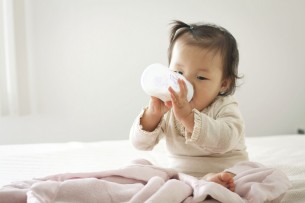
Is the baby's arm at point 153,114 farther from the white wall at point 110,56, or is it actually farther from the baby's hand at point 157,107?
the white wall at point 110,56

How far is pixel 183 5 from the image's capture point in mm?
2045

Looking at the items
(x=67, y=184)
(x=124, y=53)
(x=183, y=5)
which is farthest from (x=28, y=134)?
(x=67, y=184)

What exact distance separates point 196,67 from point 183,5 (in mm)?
1128

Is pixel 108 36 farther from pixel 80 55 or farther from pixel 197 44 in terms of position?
pixel 197 44

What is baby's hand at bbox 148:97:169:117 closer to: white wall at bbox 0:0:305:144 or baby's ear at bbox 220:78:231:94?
baby's ear at bbox 220:78:231:94

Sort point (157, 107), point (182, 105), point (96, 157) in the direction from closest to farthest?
point (182, 105) → point (157, 107) → point (96, 157)

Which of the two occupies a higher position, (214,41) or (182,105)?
(214,41)

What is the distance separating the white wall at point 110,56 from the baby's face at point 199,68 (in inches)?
39.1

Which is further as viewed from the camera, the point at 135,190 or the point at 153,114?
the point at 153,114

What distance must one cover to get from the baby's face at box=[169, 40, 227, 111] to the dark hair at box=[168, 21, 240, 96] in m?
0.02

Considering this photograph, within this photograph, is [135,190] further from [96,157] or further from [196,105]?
[96,157]

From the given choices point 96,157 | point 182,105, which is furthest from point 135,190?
point 96,157

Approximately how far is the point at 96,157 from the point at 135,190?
22.3 inches

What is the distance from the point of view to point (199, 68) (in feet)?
3.23
